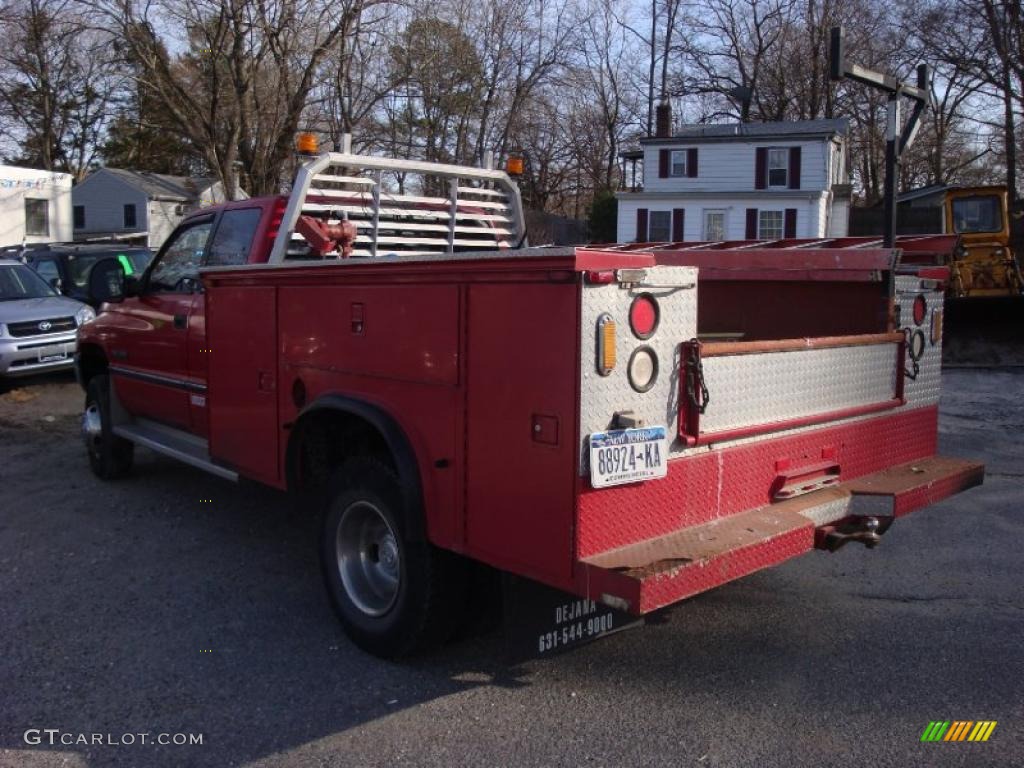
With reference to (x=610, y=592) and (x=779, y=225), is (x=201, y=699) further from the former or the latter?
(x=779, y=225)

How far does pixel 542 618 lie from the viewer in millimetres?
3572

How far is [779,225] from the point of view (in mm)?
33969

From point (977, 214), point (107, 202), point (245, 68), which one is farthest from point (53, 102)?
point (977, 214)

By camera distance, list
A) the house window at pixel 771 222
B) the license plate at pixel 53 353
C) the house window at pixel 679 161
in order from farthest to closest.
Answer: the house window at pixel 679 161 → the house window at pixel 771 222 → the license plate at pixel 53 353

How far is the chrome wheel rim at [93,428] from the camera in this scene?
734cm

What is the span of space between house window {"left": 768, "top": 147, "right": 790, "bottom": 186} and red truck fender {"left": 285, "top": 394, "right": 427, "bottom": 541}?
106ft

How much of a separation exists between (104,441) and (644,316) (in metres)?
5.39

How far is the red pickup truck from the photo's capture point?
10.5ft

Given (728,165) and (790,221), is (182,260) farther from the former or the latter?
(728,165)

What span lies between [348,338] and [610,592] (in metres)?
1.77

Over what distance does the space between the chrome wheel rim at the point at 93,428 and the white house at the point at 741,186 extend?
92.1ft

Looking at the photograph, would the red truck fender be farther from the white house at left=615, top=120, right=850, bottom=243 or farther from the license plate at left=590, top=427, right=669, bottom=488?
the white house at left=615, top=120, right=850, bottom=243

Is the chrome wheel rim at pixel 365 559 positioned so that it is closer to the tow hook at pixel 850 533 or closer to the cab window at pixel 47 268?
the tow hook at pixel 850 533

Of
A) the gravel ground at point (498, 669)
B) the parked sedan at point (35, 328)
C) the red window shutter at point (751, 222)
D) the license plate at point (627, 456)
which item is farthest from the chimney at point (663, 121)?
the license plate at point (627, 456)
